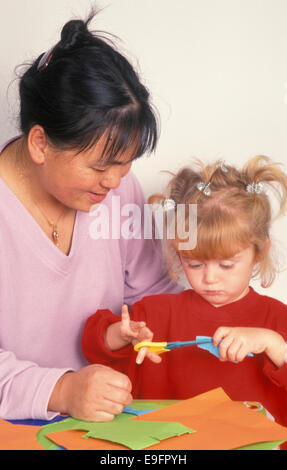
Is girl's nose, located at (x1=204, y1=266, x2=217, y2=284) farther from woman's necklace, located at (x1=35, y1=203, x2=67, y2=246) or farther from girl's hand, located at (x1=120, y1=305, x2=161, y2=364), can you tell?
woman's necklace, located at (x1=35, y1=203, x2=67, y2=246)

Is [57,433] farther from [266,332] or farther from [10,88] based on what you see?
[10,88]

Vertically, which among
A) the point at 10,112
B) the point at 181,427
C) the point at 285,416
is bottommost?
the point at 285,416

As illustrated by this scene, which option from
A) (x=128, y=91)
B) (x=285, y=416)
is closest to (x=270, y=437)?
(x=285, y=416)

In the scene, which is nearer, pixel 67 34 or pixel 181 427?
pixel 181 427

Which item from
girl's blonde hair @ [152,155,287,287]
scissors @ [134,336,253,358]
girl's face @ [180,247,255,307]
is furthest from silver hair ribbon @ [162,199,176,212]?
scissors @ [134,336,253,358]

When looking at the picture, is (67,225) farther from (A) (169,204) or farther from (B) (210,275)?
(B) (210,275)

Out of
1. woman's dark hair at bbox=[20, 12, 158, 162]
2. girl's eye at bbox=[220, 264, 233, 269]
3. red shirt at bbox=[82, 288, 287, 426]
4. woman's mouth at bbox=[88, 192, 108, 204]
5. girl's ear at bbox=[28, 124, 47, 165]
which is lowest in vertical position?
red shirt at bbox=[82, 288, 287, 426]

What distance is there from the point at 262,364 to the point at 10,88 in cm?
89

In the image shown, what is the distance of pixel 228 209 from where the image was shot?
1.12 meters

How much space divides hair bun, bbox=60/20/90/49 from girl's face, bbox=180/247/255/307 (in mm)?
437

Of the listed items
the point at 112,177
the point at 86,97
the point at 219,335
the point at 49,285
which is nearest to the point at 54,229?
the point at 49,285

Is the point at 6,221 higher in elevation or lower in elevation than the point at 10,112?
lower

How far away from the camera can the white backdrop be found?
54.5 inches

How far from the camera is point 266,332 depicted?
942 millimetres
